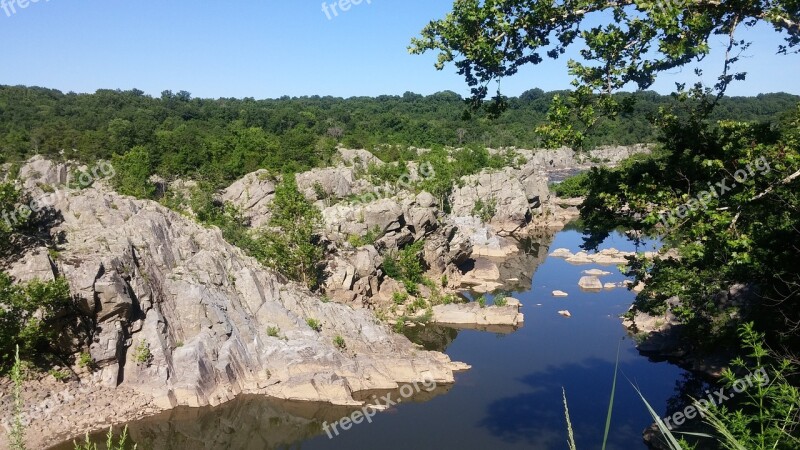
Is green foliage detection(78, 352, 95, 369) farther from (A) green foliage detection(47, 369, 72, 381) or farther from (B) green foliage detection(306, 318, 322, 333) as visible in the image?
(B) green foliage detection(306, 318, 322, 333)

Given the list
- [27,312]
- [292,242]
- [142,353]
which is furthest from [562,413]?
[27,312]

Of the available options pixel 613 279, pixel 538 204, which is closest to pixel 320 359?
pixel 613 279

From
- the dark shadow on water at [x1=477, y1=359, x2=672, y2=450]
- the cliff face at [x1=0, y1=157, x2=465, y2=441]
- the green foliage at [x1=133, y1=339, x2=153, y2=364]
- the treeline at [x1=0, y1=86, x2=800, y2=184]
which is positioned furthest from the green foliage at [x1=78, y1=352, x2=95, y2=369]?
the treeline at [x1=0, y1=86, x2=800, y2=184]

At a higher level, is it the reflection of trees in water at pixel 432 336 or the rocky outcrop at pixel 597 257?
the reflection of trees in water at pixel 432 336

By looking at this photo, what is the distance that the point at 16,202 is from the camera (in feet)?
92.7

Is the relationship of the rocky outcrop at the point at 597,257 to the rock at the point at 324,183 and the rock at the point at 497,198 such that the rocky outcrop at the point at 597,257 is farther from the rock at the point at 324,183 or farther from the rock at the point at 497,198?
the rock at the point at 324,183

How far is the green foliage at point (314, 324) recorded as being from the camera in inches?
1270

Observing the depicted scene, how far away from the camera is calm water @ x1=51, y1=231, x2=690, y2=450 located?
2597 cm

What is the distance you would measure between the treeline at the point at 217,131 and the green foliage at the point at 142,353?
1794 centimetres

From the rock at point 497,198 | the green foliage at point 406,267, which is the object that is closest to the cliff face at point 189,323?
the green foliage at point 406,267

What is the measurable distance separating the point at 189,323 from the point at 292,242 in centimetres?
1210

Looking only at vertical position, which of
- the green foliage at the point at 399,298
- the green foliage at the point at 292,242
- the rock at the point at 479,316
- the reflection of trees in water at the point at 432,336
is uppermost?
the green foliage at the point at 292,242

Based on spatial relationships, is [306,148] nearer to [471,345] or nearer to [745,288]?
[471,345]

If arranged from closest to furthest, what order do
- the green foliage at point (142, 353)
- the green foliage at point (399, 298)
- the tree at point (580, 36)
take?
the tree at point (580, 36)
the green foliage at point (142, 353)
the green foliage at point (399, 298)
